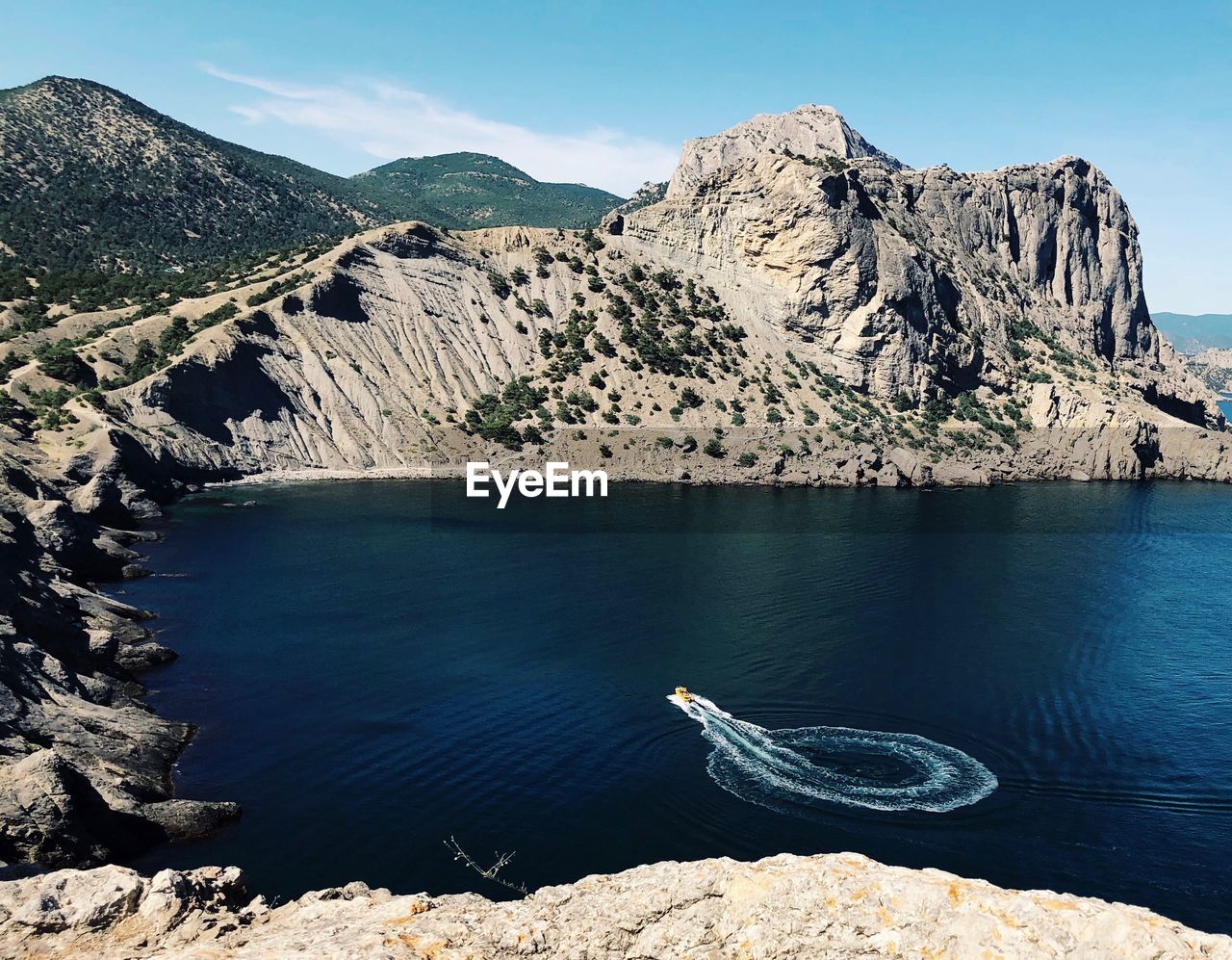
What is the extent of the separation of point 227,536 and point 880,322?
101m

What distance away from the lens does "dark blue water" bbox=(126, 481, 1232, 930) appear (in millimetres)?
31516

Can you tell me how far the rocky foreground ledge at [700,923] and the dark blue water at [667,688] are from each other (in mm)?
15055

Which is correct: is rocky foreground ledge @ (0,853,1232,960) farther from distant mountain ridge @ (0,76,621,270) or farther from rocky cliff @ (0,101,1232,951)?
distant mountain ridge @ (0,76,621,270)

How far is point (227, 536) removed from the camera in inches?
3061

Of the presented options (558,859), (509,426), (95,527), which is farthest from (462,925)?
(509,426)

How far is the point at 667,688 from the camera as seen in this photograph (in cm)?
4531

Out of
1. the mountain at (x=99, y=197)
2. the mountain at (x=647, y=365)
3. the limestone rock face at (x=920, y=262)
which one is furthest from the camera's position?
the mountain at (x=99, y=197)

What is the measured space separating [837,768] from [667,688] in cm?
1068

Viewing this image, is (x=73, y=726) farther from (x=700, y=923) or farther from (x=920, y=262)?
(x=920, y=262)

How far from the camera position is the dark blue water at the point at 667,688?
3152cm

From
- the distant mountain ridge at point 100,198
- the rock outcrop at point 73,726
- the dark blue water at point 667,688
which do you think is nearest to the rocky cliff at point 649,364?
the rock outcrop at point 73,726

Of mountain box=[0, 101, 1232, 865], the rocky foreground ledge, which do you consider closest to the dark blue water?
the rocky foreground ledge

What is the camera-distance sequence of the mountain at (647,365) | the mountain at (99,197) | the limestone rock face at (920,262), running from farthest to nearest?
the mountain at (99,197) < the limestone rock face at (920,262) < the mountain at (647,365)

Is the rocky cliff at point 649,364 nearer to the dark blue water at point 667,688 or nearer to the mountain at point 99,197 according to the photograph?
the dark blue water at point 667,688
